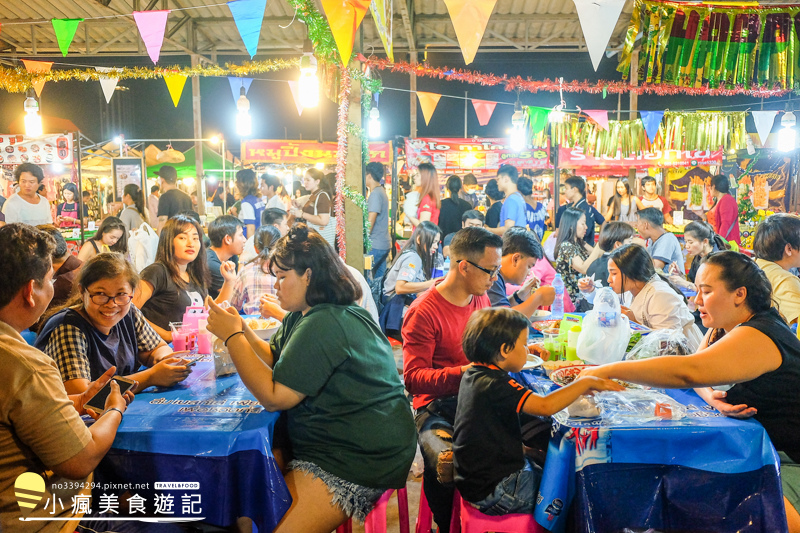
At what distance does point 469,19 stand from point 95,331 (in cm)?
358

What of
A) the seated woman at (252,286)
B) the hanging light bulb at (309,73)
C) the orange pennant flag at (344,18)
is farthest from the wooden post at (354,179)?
the seated woman at (252,286)

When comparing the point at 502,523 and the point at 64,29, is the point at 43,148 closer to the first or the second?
the point at 64,29

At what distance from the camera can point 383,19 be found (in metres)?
5.18

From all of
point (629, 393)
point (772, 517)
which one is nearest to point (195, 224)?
point (629, 393)

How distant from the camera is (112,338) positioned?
8.59 feet

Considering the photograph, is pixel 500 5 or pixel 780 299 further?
pixel 500 5

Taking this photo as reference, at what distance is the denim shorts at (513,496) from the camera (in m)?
2.14

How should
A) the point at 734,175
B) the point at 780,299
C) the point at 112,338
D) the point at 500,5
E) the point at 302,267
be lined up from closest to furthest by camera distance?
1. the point at 302,267
2. the point at 112,338
3. the point at 780,299
4. the point at 500,5
5. the point at 734,175

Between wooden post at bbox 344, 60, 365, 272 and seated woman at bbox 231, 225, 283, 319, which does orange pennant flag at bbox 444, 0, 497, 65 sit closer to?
wooden post at bbox 344, 60, 365, 272

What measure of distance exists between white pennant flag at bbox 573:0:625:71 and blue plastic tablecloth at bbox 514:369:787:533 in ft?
10.8

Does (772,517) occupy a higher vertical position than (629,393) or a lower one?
lower

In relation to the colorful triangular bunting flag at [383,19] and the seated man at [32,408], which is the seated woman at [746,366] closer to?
the seated man at [32,408]

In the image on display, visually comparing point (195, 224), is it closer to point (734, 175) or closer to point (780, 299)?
point (780, 299)

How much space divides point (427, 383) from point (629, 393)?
0.92 m
